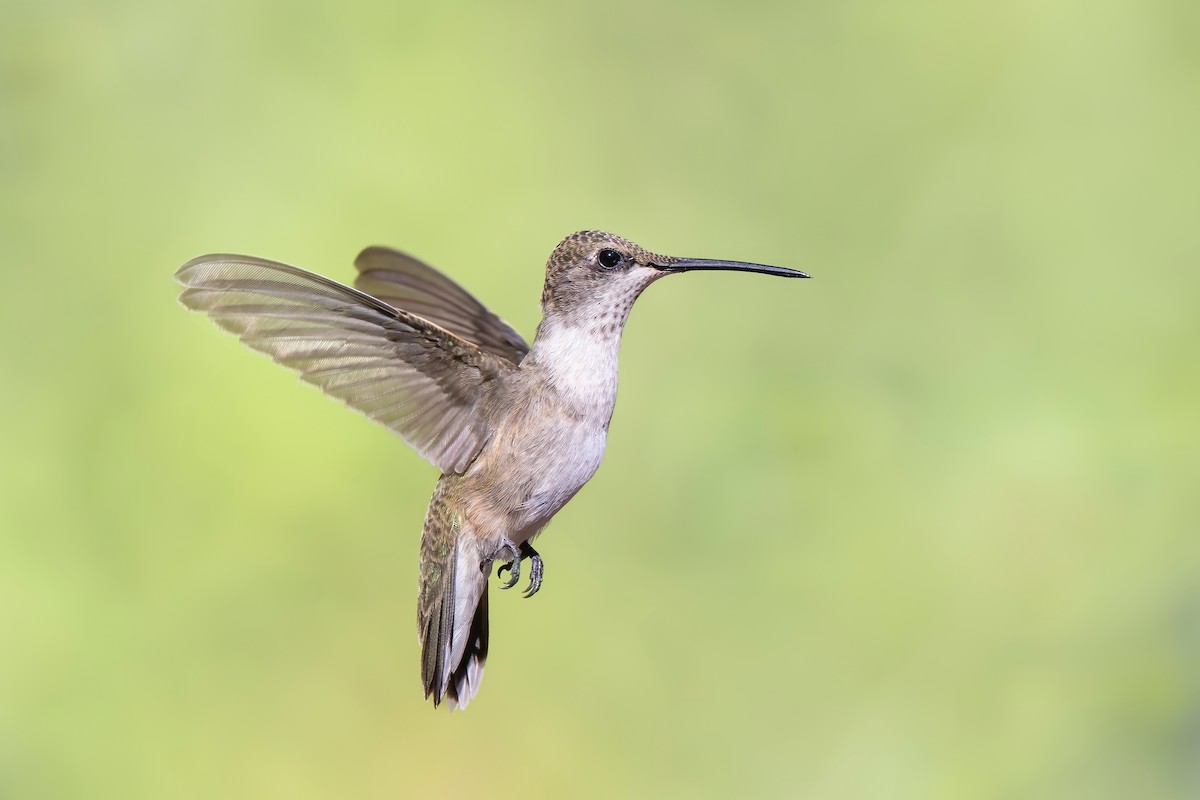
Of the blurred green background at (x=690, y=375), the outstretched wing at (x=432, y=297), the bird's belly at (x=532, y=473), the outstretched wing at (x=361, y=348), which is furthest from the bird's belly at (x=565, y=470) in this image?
the blurred green background at (x=690, y=375)

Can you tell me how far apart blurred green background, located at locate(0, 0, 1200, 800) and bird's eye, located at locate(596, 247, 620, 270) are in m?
1.94

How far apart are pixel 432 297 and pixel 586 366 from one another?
0.52 m

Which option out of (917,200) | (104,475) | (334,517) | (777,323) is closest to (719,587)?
(777,323)

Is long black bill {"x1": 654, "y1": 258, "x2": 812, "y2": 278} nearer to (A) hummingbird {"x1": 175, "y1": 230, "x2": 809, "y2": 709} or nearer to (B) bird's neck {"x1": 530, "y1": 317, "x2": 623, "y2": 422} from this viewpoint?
(A) hummingbird {"x1": 175, "y1": 230, "x2": 809, "y2": 709}

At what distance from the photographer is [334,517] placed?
3.28 metres

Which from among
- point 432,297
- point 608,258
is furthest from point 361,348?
point 432,297

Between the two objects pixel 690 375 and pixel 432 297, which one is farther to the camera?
pixel 690 375

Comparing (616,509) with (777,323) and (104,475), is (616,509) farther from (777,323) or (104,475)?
(104,475)

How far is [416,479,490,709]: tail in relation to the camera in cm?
148

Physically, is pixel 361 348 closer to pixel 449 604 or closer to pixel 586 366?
pixel 586 366

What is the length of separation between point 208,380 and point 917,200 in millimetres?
2198

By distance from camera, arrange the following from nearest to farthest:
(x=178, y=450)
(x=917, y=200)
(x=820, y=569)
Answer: (x=178, y=450), (x=820, y=569), (x=917, y=200)

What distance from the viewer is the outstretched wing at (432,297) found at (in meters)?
1.63

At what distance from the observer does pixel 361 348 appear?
129cm
